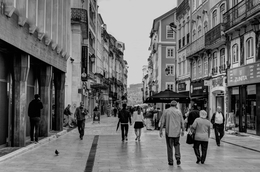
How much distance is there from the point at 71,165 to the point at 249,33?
53.0 ft

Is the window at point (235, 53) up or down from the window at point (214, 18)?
down

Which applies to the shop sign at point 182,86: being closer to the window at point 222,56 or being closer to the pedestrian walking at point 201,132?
the window at point 222,56

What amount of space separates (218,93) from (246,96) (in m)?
6.46

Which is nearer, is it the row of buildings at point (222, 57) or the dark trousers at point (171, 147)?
the dark trousers at point (171, 147)

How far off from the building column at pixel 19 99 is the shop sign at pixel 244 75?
13009 mm

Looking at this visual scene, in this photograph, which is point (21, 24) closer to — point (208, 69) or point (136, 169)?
point (136, 169)

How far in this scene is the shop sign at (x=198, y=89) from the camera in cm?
3270

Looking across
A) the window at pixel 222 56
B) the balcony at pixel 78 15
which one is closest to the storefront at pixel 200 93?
the window at pixel 222 56

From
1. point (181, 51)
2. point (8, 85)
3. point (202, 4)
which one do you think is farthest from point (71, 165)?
point (181, 51)

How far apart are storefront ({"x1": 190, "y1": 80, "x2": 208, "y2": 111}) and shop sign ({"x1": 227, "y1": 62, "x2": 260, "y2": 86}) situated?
6316 millimetres

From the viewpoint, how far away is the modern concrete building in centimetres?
1241

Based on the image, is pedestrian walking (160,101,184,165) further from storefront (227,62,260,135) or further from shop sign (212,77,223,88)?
shop sign (212,77,223,88)

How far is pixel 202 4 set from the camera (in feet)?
112

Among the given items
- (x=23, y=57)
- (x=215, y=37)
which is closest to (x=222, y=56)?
(x=215, y=37)
